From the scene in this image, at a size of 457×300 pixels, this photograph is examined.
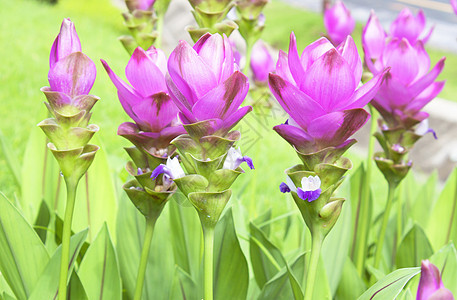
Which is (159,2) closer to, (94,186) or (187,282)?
(94,186)

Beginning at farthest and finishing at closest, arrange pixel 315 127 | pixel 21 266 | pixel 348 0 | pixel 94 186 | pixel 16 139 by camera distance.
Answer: pixel 348 0, pixel 16 139, pixel 94 186, pixel 21 266, pixel 315 127

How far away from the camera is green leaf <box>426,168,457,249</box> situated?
4.72 ft

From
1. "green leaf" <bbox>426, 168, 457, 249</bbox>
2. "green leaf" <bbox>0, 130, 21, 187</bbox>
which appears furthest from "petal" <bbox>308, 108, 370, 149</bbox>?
"green leaf" <bbox>0, 130, 21, 187</bbox>

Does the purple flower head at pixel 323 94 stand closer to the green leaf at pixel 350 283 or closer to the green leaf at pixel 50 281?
the green leaf at pixel 50 281

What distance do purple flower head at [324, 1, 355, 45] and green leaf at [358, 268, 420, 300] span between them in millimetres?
753

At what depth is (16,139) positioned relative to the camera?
9.17 ft

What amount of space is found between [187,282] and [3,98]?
109 inches

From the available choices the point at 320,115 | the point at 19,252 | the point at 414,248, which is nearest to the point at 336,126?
the point at 320,115

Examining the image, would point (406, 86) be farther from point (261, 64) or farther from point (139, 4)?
point (261, 64)

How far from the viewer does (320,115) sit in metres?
0.65

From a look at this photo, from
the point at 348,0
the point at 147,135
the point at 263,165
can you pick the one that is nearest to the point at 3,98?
the point at 263,165

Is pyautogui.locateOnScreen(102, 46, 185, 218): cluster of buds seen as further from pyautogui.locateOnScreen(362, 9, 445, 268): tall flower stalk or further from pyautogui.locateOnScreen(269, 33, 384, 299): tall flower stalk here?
pyautogui.locateOnScreen(362, 9, 445, 268): tall flower stalk

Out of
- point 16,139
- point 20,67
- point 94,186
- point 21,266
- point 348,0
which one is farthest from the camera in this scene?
point 348,0

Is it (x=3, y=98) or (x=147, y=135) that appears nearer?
(x=147, y=135)
